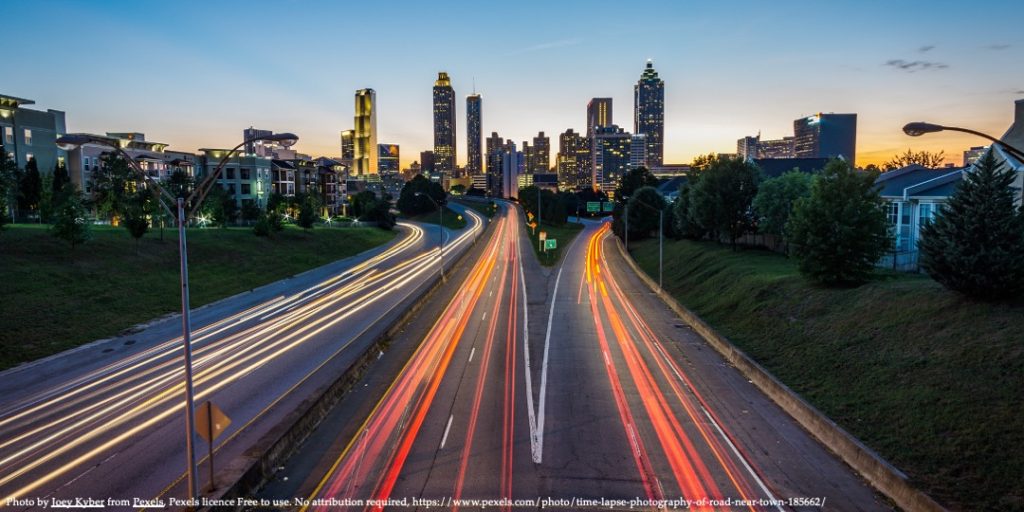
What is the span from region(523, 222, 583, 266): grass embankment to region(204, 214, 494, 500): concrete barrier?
165ft

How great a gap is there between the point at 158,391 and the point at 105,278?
2472cm

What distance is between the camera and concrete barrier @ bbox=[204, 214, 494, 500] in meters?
13.5

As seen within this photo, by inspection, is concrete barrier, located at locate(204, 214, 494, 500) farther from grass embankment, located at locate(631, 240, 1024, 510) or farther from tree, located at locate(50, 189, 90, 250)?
tree, located at locate(50, 189, 90, 250)

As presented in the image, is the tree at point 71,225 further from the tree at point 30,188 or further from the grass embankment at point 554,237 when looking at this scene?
the grass embankment at point 554,237

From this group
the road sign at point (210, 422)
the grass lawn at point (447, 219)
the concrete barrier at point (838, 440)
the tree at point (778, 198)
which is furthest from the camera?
the grass lawn at point (447, 219)

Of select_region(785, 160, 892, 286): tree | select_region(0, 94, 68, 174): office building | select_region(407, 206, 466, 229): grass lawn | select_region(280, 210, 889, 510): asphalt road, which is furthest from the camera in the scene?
select_region(407, 206, 466, 229): grass lawn

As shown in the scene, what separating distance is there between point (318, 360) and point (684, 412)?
17.1m

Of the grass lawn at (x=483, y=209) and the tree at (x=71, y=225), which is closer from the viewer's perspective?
the tree at (x=71, y=225)

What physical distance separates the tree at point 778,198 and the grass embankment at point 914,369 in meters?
17.3

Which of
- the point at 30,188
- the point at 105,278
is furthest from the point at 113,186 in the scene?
the point at 105,278

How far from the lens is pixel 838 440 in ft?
54.4

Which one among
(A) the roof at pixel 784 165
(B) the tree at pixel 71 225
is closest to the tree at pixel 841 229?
(B) the tree at pixel 71 225

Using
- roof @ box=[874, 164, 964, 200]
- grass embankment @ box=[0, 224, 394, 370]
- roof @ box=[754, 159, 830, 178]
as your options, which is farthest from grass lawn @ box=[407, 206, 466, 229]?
roof @ box=[874, 164, 964, 200]

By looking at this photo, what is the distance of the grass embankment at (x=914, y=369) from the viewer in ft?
47.6
